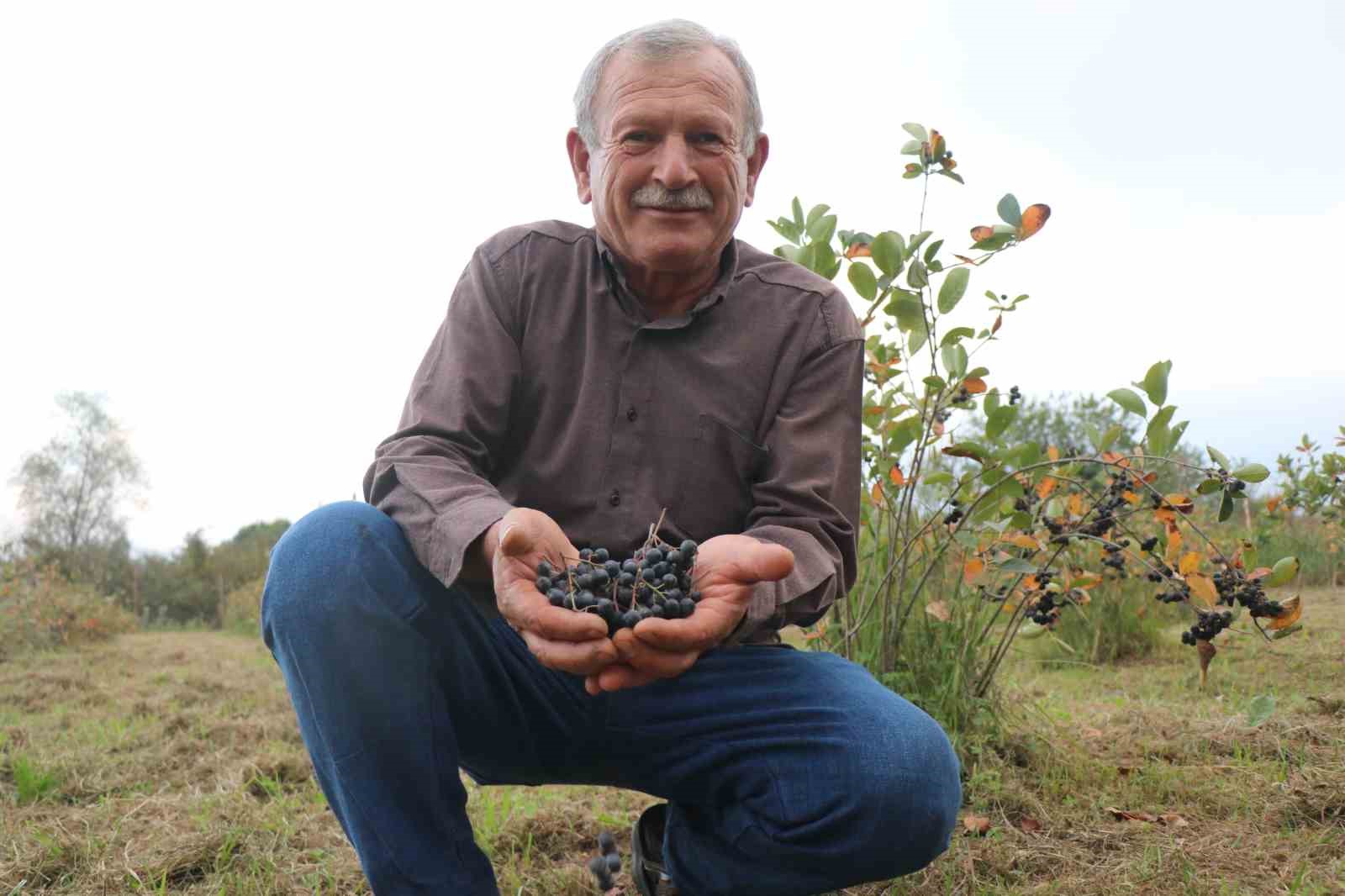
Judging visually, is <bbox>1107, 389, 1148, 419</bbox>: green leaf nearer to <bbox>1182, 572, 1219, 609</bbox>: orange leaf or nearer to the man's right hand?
<bbox>1182, 572, 1219, 609</bbox>: orange leaf

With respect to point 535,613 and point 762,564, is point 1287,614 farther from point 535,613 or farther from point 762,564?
point 535,613

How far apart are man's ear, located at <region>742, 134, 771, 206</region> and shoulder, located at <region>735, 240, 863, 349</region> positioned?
161 mm

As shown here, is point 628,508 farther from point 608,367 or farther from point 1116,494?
point 1116,494

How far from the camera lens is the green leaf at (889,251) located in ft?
7.23

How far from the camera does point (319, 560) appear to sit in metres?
1.65

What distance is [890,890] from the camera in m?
2.08

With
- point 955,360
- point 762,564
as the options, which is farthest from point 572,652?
point 955,360

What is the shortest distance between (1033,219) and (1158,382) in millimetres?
419

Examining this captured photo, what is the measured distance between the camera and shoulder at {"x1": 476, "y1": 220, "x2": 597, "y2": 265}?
205 cm

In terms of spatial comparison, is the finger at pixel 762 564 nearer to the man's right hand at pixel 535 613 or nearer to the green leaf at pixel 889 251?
the man's right hand at pixel 535 613

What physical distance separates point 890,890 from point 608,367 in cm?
120

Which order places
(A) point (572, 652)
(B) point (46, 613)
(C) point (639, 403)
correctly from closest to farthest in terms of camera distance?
(A) point (572, 652), (C) point (639, 403), (B) point (46, 613)

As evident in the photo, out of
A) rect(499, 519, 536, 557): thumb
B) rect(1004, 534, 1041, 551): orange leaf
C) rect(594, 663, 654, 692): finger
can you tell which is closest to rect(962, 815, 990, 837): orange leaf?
rect(1004, 534, 1041, 551): orange leaf

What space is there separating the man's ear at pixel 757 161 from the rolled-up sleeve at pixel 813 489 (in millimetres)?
359
